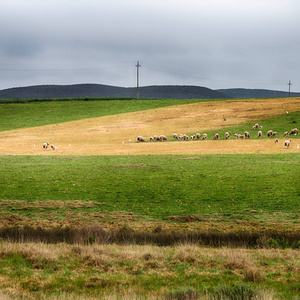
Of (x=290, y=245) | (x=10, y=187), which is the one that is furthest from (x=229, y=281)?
(x=10, y=187)

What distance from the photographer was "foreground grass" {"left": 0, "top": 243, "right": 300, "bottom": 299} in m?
8.43

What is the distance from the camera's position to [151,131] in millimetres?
65250

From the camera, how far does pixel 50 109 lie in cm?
9550

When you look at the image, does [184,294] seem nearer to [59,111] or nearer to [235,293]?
[235,293]

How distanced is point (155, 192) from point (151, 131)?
42.9 metres

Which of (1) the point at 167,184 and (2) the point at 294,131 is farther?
(2) the point at 294,131

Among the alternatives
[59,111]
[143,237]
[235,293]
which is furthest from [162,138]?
[235,293]

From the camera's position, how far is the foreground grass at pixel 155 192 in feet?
58.2

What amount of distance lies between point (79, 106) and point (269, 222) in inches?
3386

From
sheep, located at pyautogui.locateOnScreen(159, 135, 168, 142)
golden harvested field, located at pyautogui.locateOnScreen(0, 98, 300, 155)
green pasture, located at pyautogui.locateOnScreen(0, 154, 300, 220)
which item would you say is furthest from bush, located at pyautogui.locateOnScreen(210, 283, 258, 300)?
sheep, located at pyautogui.locateOnScreen(159, 135, 168, 142)

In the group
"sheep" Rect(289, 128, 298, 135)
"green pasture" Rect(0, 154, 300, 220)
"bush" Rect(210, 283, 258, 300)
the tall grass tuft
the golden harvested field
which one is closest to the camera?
"bush" Rect(210, 283, 258, 300)

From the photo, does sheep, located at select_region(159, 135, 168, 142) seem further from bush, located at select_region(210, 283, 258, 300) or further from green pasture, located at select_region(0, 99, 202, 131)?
bush, located at select_region(210, 283, 258, 300)

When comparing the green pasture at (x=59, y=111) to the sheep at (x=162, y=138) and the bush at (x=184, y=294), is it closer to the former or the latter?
the sheep at (x=162, y=138)

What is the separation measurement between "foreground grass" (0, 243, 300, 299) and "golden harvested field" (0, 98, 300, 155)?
103 feet
